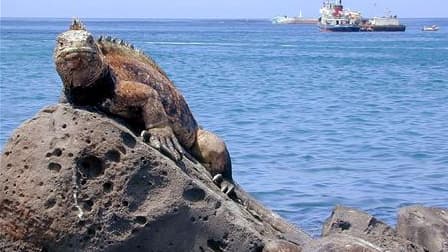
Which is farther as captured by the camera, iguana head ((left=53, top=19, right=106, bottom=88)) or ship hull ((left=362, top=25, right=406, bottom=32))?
ship hull ((left=362, top=25, right=406, bottom=32))

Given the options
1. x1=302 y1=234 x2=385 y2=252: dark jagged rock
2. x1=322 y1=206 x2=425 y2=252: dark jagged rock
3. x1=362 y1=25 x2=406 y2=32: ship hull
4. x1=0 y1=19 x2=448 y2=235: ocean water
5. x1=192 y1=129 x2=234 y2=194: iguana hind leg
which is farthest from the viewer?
x1=362 y1=25 x2=406 y2=32: ship hull

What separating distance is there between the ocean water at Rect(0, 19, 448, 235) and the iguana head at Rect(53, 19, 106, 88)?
474 cm

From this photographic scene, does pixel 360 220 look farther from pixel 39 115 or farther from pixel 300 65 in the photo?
pixel 300 65

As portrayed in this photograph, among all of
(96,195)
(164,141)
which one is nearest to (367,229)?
(164,141)

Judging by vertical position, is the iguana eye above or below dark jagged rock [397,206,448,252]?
above

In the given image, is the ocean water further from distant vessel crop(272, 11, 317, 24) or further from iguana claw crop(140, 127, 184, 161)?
distant vessel crop(272, 11, 317, 24)

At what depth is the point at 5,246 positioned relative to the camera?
5547 millimetres

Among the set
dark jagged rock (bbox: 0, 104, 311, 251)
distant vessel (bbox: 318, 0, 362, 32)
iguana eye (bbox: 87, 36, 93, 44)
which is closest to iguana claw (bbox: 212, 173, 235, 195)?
dark jagged rock (bbox: 0, 104, 311, 251)

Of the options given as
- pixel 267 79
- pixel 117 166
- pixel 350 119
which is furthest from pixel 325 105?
pixel 117 166

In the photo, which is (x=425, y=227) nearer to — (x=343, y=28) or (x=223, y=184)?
(x=223, y=184)

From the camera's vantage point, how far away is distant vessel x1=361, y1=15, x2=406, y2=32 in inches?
3989

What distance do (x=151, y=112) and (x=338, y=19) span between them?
99.7 m

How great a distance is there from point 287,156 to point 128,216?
398 inches

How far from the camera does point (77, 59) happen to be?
546 centimetres
